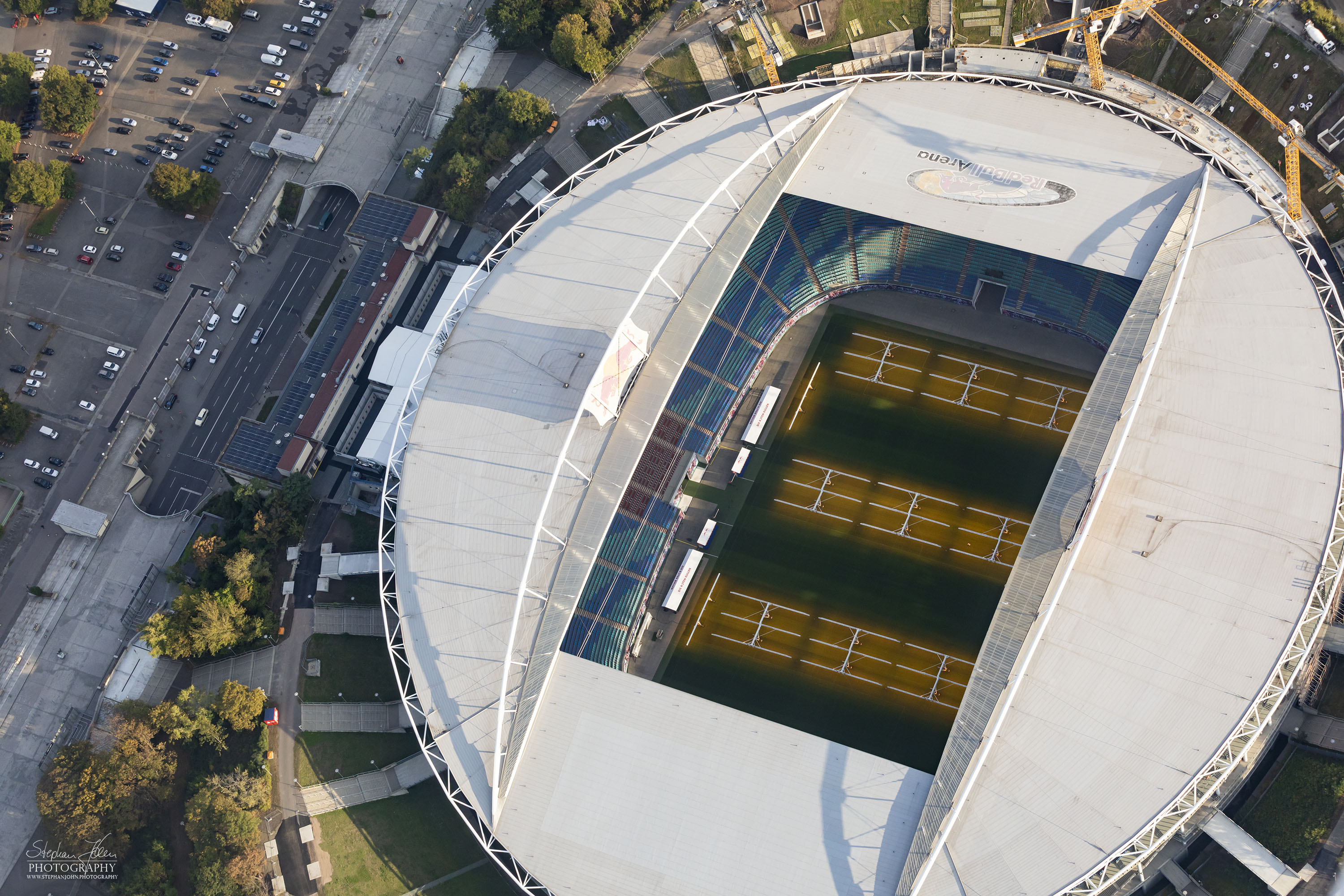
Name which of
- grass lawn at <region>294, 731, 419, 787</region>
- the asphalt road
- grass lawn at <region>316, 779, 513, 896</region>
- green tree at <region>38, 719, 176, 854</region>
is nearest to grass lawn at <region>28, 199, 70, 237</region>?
the asphalt road

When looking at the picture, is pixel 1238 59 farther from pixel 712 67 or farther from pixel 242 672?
pixel 242 672

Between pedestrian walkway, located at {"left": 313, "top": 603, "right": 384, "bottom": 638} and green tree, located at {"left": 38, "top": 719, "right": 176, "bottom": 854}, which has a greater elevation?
pedestrian walkway, located at {"left": 313, "top": 603, "right": 384, "bottom": 638}

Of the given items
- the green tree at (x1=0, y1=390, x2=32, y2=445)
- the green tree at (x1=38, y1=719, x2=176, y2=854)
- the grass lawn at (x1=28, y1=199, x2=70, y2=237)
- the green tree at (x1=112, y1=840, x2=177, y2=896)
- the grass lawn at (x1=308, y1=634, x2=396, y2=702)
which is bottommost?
the green tree at (x1=112, y1=840, x2=177, y2=896)

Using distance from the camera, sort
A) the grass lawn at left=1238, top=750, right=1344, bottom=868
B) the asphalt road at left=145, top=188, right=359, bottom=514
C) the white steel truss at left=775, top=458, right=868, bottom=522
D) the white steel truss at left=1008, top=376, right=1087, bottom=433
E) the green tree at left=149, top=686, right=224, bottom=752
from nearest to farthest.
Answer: the grass lawn at left=1238, top=750, right=1344, bottom=868
the green tree at left=149, top=686, right=224, bottom=752
the white steel truss at left=1008, top=376, right=1087, bottom=433
the white steel truss at left=775, top=458, right=868, bottom=522
the asphalt road at left=145, top=188, right=359, bottom=514

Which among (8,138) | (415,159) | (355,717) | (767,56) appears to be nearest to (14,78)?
(8,138)

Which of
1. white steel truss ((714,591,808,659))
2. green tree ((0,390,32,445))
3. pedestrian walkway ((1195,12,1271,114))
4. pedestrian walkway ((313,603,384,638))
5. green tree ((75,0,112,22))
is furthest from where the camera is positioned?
green tree ((75,0,112,22))

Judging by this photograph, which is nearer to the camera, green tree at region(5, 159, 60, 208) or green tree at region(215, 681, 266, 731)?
green tree at region(215, 681, 266, 731)

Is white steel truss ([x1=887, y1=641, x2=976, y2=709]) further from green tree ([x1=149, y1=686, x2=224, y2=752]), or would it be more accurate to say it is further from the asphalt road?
the asphalt road

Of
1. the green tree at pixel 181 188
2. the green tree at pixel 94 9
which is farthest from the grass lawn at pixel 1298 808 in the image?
the green tree at pixel 94 9
